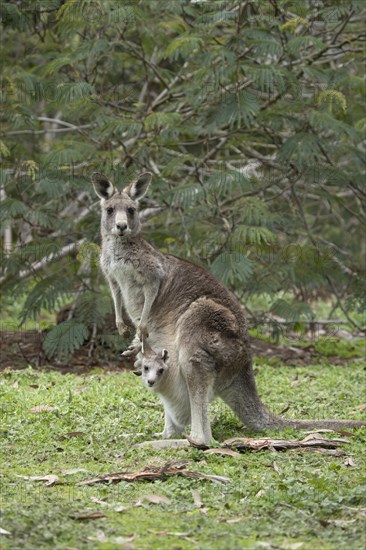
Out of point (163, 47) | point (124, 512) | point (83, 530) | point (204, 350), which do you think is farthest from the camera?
point (163, 47)

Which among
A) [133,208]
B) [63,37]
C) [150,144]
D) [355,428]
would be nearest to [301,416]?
[355,428]

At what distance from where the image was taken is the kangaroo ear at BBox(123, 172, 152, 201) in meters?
7.23

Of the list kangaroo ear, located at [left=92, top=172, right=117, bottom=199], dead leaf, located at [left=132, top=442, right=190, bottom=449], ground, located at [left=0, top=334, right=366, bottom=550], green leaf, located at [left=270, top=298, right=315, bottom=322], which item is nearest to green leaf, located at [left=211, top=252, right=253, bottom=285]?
green leaf, located at [left=270, top=298, right=315, bottom=322]

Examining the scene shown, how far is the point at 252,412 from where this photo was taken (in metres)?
6.63

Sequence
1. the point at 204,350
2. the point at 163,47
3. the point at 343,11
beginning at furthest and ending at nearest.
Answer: the point at 163,47 → the point at 343,11 → the point at 204,350

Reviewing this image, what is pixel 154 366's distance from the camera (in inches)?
252

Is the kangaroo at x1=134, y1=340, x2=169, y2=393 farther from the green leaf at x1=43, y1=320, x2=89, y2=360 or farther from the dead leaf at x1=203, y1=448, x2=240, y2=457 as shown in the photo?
the green leaf at x1=43, y1=320, x2=89, y2=360

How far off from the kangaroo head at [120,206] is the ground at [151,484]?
4.55ft

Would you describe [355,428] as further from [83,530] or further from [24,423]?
[83,530]

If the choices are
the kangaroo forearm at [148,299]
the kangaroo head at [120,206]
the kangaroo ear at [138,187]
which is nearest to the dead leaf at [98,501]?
the kangaroo forearm at [148,299]

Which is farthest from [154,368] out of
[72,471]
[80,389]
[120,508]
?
[80,389]

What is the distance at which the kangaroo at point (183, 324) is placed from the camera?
637 centimetres

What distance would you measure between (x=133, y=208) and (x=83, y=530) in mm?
3202

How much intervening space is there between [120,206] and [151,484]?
2.43 metres
